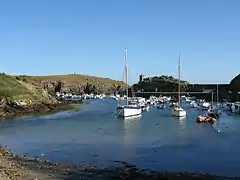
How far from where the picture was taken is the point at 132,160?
91.0ft

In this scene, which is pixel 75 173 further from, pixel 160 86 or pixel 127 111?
pixel 160 86

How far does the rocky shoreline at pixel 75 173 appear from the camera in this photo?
66.2 ft

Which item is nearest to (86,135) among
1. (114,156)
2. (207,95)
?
(114,156)

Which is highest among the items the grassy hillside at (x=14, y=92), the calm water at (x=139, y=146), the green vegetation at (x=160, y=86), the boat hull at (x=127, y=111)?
the green vegetation at (x=160, y=86)

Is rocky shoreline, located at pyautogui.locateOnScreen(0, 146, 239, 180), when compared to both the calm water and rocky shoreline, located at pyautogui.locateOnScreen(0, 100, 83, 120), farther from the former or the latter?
rocky shoreline, located at pyautogui.locateOnScreen(0, 100, 83, 120)

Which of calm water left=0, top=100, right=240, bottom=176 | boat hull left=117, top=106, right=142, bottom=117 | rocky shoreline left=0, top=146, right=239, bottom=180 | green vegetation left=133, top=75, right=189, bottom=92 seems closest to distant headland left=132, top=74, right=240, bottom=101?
green vegetation left=133, top=75, right=189, bottom=92

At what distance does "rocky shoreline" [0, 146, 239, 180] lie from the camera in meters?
20.2

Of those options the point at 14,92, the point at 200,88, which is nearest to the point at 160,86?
the point at 200,88

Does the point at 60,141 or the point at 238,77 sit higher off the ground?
the point at 238,77

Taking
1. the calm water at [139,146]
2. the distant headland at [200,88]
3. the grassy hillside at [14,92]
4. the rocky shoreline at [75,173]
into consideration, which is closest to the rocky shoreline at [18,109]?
the grassy hillside at [14,92]

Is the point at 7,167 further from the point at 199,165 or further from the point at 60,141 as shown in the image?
the point at 60,141

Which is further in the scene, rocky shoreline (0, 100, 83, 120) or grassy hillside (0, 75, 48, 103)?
grassy hillside (0, 75, 48, 103)

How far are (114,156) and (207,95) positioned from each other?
12534 centimetres

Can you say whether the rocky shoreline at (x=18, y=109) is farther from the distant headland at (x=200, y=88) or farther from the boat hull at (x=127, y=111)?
the distant headland at (x=200, y=88)
